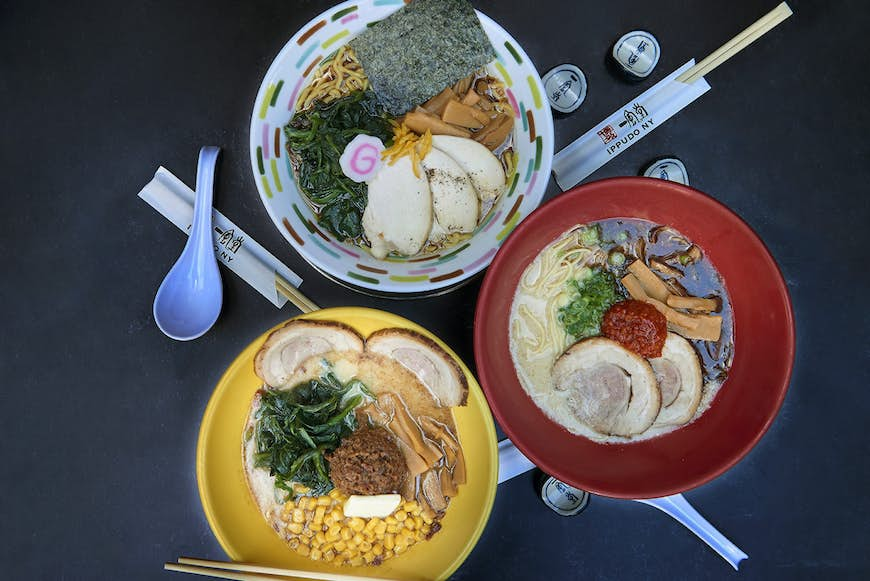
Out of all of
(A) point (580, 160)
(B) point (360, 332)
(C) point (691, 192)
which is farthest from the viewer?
(A) point (580, 160)

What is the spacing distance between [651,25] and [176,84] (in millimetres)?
1540

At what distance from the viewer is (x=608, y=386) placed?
168cm

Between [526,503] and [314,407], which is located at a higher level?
[314,407]

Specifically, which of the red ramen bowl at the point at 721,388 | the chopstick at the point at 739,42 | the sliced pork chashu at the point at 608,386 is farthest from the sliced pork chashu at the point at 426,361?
the chopstick at the point at 739,42

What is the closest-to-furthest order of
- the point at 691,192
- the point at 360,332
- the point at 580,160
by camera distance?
the point at 691,192 → the point at 360,332 → the point at 580,160

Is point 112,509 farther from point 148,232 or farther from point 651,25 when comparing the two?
point 651,25

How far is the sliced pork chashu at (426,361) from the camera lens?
1685mm

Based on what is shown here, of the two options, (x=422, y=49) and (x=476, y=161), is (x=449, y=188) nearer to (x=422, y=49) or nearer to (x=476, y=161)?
(x=476, y=161)

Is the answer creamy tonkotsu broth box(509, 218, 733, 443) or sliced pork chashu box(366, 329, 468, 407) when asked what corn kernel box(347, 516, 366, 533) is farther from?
creamy tonkotsu broth box(509, 218, 733, 443)

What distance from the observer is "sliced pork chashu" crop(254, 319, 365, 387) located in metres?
1.72

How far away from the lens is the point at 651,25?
1.96 metres

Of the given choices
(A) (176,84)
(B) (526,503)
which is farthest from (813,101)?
(A) (176,84)

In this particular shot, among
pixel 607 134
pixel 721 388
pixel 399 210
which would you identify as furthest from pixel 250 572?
pixel 607 134

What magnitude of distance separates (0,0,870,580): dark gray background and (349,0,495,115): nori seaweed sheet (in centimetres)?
34
